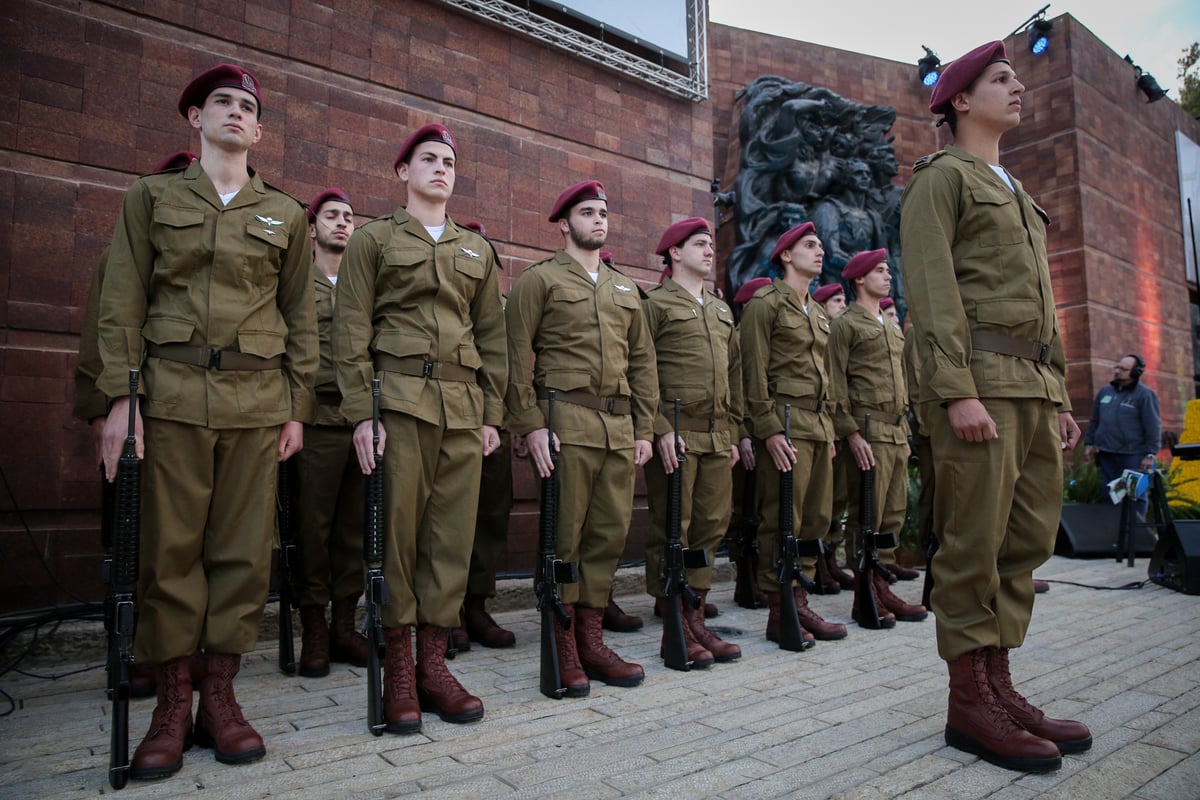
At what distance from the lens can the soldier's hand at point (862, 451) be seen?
4723mm

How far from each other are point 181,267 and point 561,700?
79.6 inches

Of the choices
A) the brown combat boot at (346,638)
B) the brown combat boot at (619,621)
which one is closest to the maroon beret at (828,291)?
the brown combat boot at (619,621)

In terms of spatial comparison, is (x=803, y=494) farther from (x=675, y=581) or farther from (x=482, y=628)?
(x=482, y=628)

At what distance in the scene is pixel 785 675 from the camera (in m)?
3.45

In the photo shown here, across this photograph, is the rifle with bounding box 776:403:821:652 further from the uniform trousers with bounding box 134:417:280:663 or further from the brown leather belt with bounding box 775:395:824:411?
the uniform trousers with bounding box 134:417:280:663

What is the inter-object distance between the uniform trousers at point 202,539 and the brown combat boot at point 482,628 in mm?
1680

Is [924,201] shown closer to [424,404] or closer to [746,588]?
[424,404]

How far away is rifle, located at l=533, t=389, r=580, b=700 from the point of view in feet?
10.3

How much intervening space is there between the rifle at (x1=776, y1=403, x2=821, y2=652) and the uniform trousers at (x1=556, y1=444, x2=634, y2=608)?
36.7 inches

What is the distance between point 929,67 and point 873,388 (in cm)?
686

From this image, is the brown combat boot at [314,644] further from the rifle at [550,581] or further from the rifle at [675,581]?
the rifle at [675,581]

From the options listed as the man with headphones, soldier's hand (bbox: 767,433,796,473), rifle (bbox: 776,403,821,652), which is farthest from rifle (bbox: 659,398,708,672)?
the man with headphones

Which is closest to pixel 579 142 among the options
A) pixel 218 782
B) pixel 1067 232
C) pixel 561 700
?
pixel 561 700

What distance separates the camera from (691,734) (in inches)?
104
